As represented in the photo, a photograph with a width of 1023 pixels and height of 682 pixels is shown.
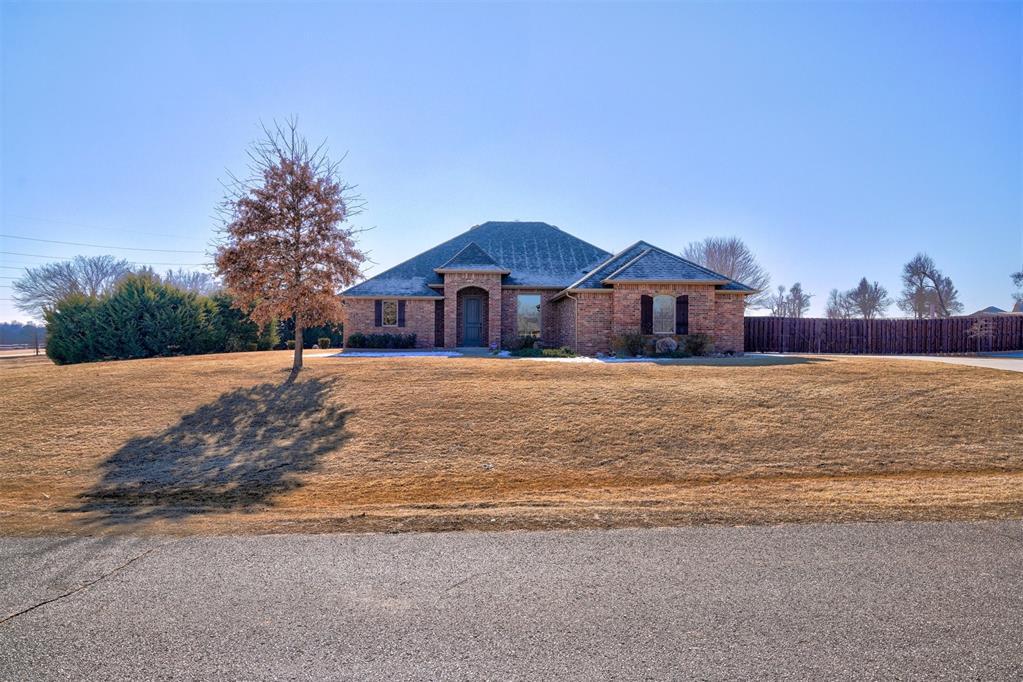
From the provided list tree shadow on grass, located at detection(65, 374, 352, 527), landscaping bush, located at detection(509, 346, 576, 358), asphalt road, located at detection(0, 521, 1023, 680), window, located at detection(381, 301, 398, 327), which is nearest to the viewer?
asphalt road, located at detection(0, 521, 1023, 680)

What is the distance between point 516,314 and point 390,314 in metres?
5.75

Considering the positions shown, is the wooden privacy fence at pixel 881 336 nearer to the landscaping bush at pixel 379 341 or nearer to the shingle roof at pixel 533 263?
the shingle roof at pixel 533 263

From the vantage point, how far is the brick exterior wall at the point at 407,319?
26.4 metres

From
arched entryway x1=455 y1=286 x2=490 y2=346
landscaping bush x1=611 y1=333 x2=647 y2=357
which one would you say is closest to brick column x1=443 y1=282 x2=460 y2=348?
arched entryway x1=455 y1=286 x2=490 y2=346

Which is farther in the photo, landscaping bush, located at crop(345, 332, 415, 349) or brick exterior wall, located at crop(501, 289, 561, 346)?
brick exterior wall, located at crop(501, 289, 561, 346)

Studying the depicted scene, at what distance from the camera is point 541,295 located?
26953mm

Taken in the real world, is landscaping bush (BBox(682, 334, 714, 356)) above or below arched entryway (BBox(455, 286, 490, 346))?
below

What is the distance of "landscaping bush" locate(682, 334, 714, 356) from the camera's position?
21.2m

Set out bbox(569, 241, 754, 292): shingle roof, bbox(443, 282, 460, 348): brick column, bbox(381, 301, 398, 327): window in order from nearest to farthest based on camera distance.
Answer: bbox(569, 241, 754, 292): shingle roof < bbox(443, 282, 460, 348): brick column < bbox(381, 301, 398, 327): window

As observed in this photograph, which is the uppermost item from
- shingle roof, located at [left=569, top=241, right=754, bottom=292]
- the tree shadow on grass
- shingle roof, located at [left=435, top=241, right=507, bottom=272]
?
shingle roof, located at [left=435, top=241, right=507, bottom=272]

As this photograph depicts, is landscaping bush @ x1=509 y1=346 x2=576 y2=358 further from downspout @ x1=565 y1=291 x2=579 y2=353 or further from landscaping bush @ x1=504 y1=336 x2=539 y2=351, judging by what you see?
landscaping bush @ x1=504 y1=336 x2=539 y2=351

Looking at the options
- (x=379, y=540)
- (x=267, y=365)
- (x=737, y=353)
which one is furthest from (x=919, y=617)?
(x=737, y=353)

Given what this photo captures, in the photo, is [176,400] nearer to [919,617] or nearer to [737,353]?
[919,617]

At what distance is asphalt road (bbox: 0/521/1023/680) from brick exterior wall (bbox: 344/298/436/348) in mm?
21105
